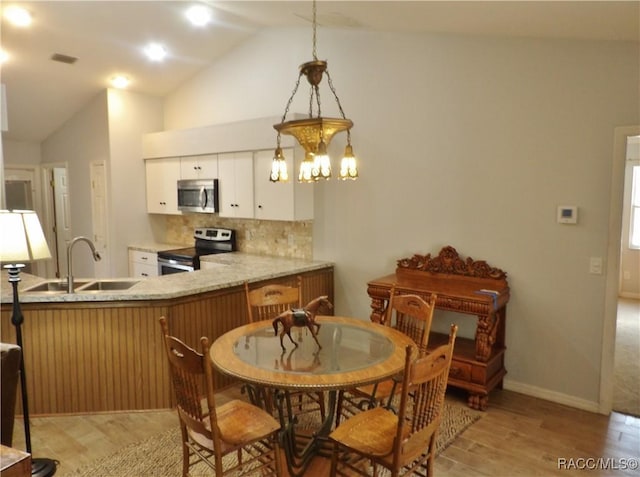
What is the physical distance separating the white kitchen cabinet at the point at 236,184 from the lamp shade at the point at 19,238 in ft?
7.81

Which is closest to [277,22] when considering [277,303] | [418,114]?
[418,114]

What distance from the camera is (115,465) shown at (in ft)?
8.39

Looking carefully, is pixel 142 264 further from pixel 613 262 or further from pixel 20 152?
pixel 613 262

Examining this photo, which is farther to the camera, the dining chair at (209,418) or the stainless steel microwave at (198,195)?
the stainless steel microwave at (198,195)

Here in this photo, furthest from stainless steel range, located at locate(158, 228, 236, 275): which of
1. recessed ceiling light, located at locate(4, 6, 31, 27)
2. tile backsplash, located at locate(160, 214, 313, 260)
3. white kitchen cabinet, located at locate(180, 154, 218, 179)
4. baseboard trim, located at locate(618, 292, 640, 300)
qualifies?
baseboard trim, located at locate(618, 292, 640, 300)

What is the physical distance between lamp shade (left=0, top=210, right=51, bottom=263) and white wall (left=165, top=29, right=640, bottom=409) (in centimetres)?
260

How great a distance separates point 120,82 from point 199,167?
1.45m

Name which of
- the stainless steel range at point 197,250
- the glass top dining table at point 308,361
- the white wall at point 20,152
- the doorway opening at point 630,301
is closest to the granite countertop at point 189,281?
the stainless steel range at point 197,250

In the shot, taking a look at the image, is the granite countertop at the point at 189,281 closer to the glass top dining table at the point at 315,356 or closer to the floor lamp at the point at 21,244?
the floor lamp at the point at 21,244

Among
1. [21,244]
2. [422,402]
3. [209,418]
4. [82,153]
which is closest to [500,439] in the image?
[422,402]

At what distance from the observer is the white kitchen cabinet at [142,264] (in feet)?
17.4

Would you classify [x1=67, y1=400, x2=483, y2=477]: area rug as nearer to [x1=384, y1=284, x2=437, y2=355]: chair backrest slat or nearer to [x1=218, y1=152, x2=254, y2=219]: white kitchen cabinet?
[x1=384, y1=284, x2=437, y2=355]: chair backrest slat

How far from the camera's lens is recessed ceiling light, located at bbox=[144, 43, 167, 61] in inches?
184

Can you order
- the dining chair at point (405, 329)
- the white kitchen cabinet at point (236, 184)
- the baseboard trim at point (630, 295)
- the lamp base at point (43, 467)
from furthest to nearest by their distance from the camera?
the baseboard trim at point (630, 295), the white kitchen cabinet at point (236, 184), the dining chair at point (405, 329), the lamp base at point (43, 467)
